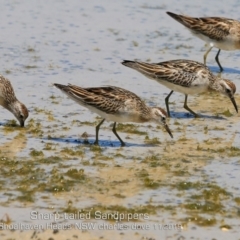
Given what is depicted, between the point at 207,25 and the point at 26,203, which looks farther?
the point at 207,25

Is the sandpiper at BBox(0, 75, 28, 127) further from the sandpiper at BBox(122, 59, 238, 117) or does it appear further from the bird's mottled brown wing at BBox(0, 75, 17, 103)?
the sandpiper at BBox(122, 59, 238, 117)

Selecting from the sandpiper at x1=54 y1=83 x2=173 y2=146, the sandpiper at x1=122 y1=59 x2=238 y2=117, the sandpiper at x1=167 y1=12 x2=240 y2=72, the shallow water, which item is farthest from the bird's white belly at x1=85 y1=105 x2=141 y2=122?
the sandpiper at x1=167 y1=12 x2=240 y2=72

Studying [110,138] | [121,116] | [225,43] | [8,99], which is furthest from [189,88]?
[225,43]

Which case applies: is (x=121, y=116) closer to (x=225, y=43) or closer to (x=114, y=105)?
(x=114, y=105)

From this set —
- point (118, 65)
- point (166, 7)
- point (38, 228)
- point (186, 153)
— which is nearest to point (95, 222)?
point (38, 228)

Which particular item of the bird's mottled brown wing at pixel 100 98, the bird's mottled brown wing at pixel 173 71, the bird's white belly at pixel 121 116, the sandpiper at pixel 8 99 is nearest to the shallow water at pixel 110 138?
the sandpiper at pixel 8 99

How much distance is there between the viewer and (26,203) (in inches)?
475

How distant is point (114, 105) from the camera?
15312mm

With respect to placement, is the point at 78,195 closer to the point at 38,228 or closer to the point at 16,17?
the point at 38,228

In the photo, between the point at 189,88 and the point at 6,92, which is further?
the point at 189,88

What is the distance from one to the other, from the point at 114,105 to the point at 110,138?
3.07ft

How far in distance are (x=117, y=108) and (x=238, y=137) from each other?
259 cm

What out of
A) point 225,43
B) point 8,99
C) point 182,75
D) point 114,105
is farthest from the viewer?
point 225,43

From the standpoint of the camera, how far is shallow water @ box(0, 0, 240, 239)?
39.9ft
